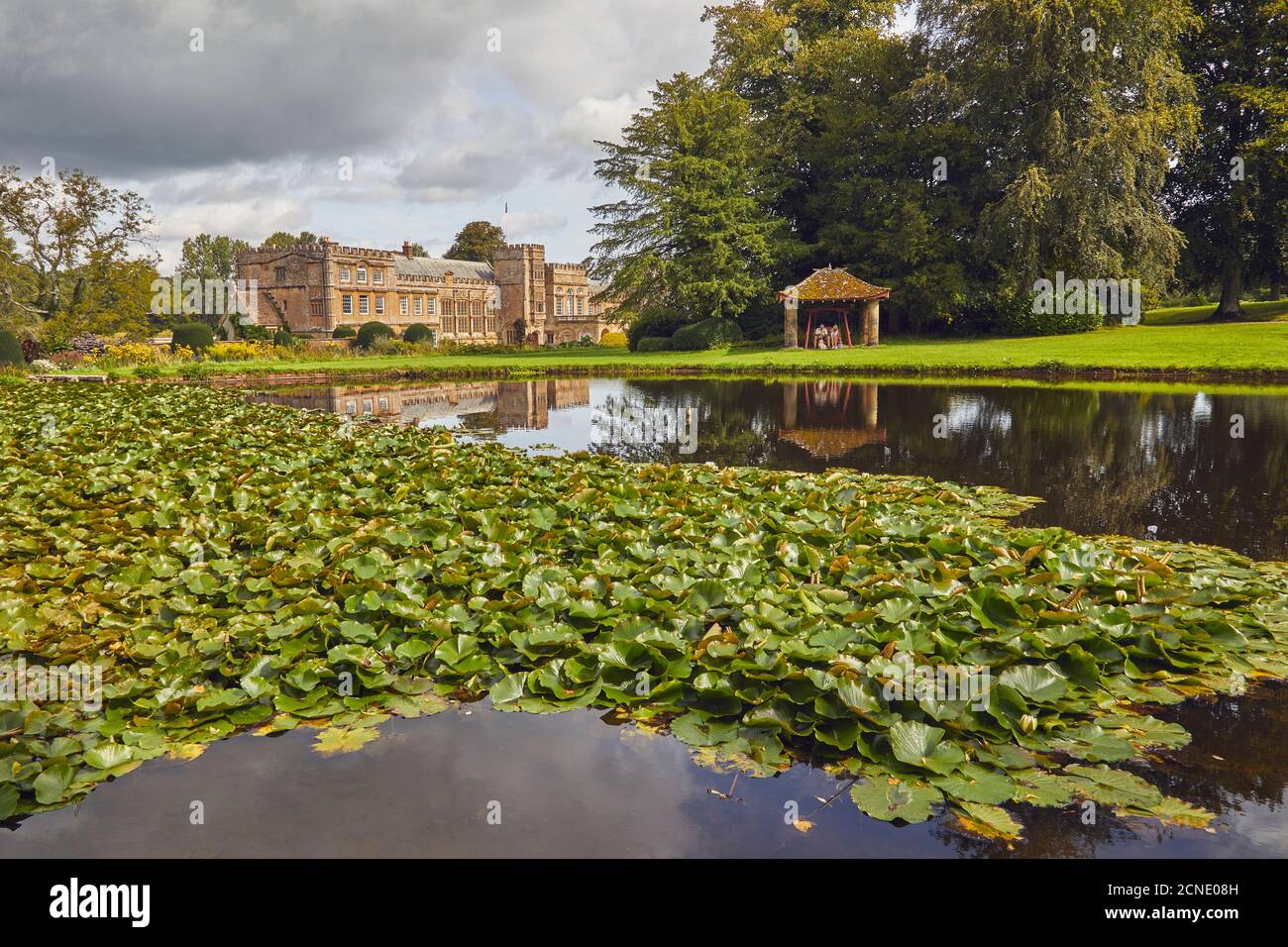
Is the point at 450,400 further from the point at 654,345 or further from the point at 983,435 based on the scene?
the point at 654,345

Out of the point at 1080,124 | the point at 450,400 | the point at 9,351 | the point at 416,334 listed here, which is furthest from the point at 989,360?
the point at 416,334

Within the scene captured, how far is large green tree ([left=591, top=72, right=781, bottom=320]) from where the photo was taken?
120 ft

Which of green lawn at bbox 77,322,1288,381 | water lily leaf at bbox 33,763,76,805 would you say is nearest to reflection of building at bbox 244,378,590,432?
green lawn at bbox 77,322,1288,381

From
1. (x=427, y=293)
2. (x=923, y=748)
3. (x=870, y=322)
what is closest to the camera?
(x=923, y=748)

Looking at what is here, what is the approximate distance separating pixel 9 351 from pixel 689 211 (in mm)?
25800

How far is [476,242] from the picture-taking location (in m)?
86.7

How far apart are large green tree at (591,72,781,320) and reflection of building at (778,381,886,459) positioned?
1584cm

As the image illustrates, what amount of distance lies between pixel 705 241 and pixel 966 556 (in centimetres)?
3405

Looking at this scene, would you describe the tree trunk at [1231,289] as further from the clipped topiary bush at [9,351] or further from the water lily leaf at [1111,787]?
the clipped topiary bush at [9,351]

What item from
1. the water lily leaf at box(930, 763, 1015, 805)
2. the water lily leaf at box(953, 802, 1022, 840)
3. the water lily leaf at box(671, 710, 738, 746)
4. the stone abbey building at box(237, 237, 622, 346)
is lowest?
the water lily leaf at box(953, 802, 1022, 840)

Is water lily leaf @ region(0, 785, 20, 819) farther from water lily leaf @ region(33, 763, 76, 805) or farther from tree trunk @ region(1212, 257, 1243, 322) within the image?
tree trunk @ region(1212, 257, 1243, 322)
